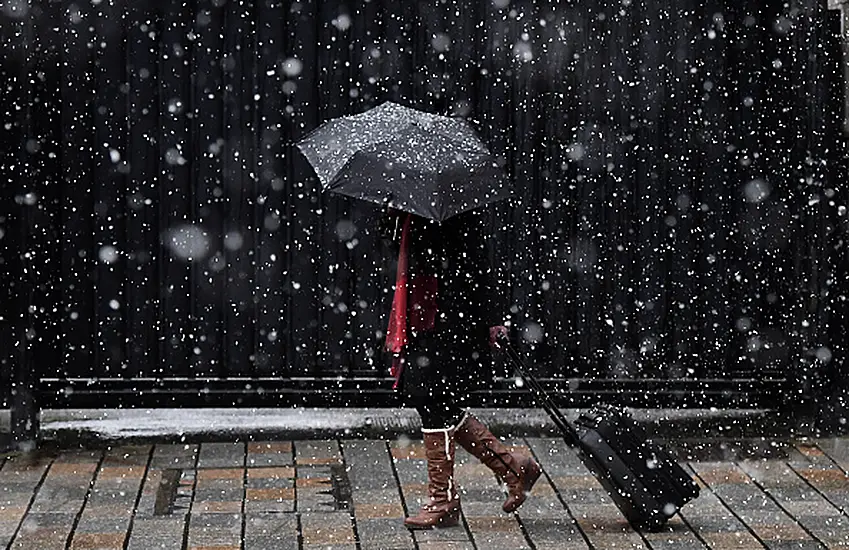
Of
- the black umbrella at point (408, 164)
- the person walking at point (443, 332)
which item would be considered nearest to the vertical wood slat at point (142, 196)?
the black umbrella at point (408, 164)

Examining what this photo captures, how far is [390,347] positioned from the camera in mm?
6977

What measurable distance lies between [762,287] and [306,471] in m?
2.86

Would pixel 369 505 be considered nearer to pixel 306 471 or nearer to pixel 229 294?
pixel 306 471

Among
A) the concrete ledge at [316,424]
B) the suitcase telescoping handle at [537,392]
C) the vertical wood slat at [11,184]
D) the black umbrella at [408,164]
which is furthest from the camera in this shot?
the concrete ledge at [316,424]

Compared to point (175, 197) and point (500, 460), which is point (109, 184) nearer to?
point (175, 197)

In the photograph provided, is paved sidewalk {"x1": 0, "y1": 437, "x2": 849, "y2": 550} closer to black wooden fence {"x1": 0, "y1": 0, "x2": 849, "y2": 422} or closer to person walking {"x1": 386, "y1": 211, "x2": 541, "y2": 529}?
person walking {"x1": 386, "y1": 211, "x2": 541, "y2": 529}

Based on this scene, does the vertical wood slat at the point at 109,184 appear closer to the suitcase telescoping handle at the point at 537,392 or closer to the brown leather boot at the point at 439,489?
the brown leather boot at the point at 439,489

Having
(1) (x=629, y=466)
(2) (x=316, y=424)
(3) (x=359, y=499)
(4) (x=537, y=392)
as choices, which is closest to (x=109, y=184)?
(2) (x=316, y=424)

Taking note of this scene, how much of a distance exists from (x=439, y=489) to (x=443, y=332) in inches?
26.5

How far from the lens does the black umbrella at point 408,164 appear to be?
6.43 metres

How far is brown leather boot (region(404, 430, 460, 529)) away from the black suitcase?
0.47 metres

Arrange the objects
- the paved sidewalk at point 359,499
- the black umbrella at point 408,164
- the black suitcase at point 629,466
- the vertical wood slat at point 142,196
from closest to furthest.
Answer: the black umbrella at point 408,164 → the paved sidewalk at point 359,499 → the black suitcase at point 629,466 → the vertical wood slat at point 142,196

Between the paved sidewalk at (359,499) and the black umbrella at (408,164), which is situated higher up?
the black umbrella at (408,164)

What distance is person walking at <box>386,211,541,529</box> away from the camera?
6844mm
